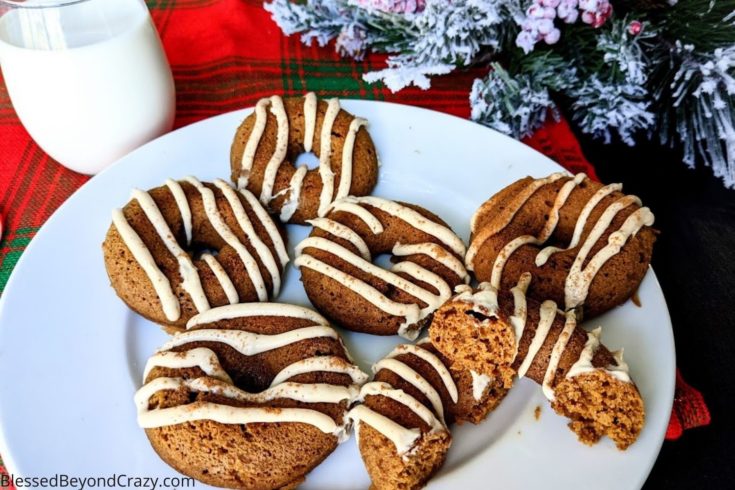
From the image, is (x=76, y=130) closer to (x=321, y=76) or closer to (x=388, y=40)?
(x=321, y=76)

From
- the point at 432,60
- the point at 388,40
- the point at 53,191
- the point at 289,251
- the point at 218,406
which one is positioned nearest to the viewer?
the point at 218,406

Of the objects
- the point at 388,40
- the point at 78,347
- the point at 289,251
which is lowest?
the point at 78,347

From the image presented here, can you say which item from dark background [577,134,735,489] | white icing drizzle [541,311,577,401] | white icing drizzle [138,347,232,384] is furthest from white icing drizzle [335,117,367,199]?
dark background [577,134,735,489]

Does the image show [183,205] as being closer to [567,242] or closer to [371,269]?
[371,269]

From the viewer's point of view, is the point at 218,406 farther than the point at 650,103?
No

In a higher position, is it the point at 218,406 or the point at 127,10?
the point at 127,10

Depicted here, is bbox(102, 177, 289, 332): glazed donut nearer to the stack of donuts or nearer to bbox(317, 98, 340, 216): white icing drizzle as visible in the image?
the stack of donuts

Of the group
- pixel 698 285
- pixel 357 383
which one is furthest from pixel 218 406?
pixel 698 285
